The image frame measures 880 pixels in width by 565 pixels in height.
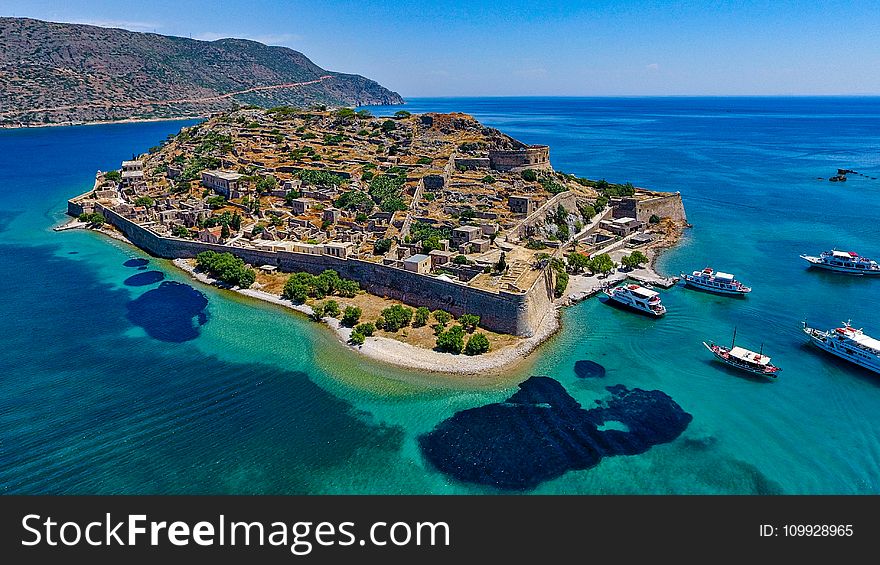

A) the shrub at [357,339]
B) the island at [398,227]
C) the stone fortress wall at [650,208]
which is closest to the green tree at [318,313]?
the island at [398,227]

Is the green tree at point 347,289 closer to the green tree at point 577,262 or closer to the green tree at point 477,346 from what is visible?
the green tree at point 477,346

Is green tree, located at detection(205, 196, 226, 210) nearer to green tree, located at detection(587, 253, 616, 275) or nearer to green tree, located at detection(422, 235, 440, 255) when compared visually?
green tree, located at detection(422, 235, 440, 255)

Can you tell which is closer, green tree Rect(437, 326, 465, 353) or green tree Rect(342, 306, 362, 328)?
green tree Rect(437, 326, 465, 353)

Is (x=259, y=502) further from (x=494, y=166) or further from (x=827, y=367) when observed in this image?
(x=494, y=166)

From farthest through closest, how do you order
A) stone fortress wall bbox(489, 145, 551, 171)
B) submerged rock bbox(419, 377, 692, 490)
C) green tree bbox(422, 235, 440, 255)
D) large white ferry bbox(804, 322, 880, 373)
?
1. stone fortress wall bbox(489, 145, 551, 171)
2. green tree bbox(422, 235, 440, 255)
3. large white ferry bbox(804, 322, 880, 373)
4. submerged rock bbox(419, 377, 692, 490)

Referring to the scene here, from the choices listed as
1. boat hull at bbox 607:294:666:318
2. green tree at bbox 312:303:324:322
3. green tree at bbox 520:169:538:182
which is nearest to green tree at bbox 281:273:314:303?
green tree at bbox 312:303:324:322

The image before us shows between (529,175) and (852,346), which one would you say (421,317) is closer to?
(852,346)

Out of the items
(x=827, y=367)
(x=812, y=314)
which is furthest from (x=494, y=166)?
(x=827, y=367)
